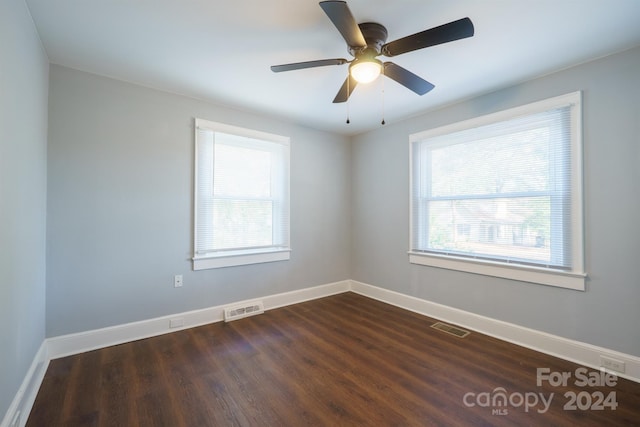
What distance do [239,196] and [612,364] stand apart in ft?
12.5

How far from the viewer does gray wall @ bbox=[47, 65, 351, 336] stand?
236 centimetres

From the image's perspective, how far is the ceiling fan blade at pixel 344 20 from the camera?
4.27 feet

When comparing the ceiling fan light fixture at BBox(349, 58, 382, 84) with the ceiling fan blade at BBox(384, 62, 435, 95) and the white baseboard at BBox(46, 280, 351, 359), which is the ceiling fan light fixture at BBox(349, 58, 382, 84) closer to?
the ceiling fan blade at BBox(384, 62, 435, 95)


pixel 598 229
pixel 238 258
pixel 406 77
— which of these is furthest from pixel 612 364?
pixel 238 258

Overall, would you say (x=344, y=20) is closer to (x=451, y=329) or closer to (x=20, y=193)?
(x=20, y=193)

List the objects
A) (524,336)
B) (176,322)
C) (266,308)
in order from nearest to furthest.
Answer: (524,336)
(176,322)
(266,308)

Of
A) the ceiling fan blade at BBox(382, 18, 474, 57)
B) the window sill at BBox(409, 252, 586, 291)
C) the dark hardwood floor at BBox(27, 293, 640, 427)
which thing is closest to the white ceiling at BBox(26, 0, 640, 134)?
the ceiling fan blade at BBox(382, 18, 474, 57)

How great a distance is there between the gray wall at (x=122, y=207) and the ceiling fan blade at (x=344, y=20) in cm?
211

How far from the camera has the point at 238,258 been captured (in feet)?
10.8

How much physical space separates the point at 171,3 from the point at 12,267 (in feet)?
6.00

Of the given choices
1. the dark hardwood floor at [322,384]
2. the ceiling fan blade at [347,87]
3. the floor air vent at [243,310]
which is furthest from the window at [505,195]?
the floor air vent at [243,310]

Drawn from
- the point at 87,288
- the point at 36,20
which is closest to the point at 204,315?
the point at 87,288

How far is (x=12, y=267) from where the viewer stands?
4.98 feet

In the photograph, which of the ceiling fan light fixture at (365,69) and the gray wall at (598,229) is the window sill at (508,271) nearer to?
the gray wall at (598,229)
